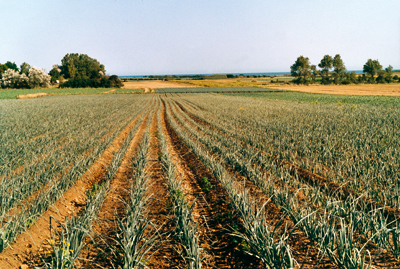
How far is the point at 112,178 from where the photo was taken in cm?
631

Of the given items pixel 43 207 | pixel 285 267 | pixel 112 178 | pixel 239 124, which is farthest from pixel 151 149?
pixel 285 267

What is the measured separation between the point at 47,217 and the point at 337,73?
109 m

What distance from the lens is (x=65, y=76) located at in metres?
110

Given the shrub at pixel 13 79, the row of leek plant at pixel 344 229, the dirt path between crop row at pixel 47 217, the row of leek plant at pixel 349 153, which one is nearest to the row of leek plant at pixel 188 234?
the row of leek plant at pixel 344 229

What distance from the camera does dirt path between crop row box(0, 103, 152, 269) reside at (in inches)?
122

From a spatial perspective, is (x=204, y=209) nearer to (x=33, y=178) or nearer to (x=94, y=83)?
(x=33, y=178)

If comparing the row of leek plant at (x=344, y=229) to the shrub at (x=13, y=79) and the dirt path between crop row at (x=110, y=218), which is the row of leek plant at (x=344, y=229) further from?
the shrub at (x=13, y=79)

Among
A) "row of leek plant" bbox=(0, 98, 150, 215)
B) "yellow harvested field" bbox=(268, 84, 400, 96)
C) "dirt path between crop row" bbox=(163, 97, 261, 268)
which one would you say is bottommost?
"dirt path between crop row" bbox=(163, 97, 261, 268)

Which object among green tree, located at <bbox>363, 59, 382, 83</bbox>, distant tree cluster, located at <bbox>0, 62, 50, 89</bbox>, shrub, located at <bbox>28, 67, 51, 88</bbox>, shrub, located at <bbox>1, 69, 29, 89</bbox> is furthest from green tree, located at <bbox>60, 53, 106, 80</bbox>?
green tree, located at <bbox>363, 59, 382, 83</bbox>

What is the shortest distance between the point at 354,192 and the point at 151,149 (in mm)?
7330

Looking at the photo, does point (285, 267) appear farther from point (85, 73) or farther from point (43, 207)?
point (85, 73)

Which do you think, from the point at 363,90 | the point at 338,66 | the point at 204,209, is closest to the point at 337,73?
the point at 338,66

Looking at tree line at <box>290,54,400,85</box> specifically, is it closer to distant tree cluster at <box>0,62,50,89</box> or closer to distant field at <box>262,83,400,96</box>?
distant field at <box>262,83,400,96</box>

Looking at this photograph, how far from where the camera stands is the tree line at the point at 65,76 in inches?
3000
